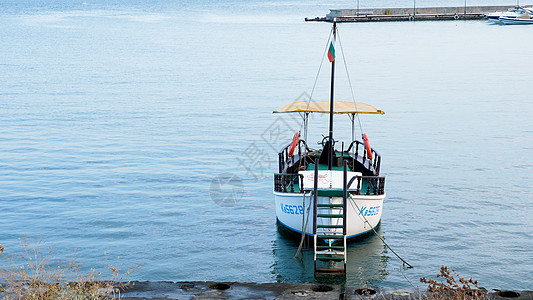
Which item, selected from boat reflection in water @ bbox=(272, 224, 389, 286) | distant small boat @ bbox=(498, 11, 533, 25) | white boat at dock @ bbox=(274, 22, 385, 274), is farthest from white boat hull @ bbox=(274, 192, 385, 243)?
distant small boat @ bbox=(498, 11, 533, 25)

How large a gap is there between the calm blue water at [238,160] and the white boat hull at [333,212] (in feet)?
2.18

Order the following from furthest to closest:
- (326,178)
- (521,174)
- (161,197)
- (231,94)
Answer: (231,94), (521,174), (161,197), (326,178)

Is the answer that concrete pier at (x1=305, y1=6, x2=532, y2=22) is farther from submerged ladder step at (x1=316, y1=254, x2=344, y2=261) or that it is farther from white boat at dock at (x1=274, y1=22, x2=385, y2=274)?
submerged ladder step at (x1=316, y1=254, x2=344, y2=261)

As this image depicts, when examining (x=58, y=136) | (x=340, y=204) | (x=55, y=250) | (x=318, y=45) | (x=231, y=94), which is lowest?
(x=55, y=250)

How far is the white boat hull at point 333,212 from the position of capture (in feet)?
56.9

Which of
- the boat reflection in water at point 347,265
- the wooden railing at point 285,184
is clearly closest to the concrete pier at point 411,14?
the wooden railing at point 285,184

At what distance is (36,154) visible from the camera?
30.2m

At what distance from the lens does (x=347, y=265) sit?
57.2ft

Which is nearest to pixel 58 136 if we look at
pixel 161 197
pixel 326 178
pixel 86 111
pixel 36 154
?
pixel 36 154

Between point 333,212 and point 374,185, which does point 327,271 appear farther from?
point 374,185

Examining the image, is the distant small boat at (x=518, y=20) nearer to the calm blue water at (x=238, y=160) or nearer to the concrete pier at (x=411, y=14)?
the concrete pier at (x=411, y=14)

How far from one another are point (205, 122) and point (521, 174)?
17106 mm

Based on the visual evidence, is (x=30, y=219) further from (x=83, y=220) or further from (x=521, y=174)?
(x=521, y=174)

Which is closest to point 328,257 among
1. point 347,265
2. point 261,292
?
point 347,265
